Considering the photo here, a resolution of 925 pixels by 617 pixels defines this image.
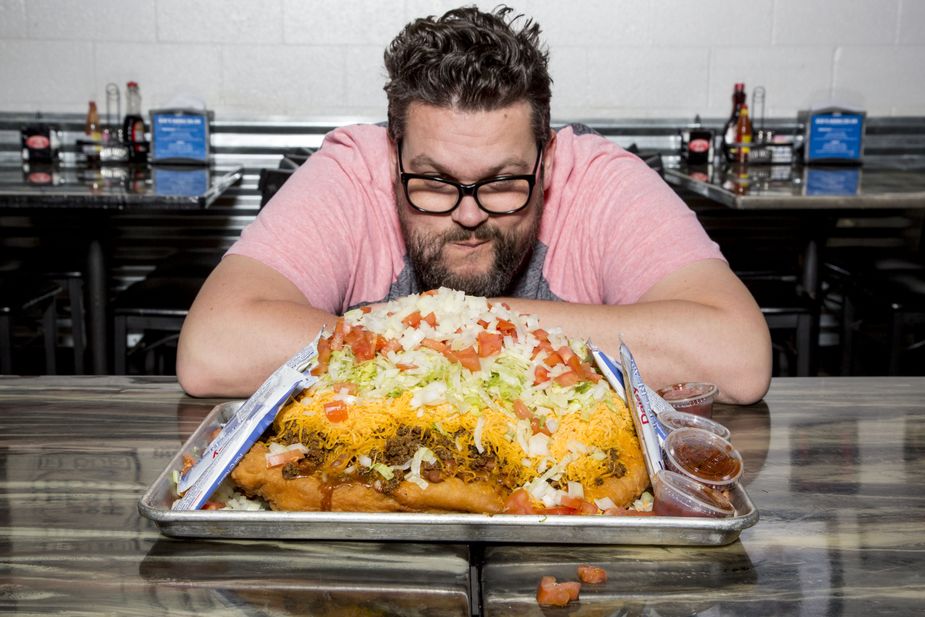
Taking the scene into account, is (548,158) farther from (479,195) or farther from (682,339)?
(682,339)

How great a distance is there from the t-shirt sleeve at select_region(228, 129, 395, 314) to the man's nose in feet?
1.04

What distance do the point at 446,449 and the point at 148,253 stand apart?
3.84 metres

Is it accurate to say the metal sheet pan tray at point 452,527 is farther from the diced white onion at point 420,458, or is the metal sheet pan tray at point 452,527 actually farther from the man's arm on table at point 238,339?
the man's arm on table at point 238,339

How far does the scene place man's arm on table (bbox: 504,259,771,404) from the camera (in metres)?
1.56

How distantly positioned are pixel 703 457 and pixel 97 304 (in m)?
Result: 2.72

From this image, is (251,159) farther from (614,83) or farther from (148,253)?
(614,83)

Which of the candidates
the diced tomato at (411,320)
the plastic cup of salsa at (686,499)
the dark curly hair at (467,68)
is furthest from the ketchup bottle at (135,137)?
the plastic cup of salsa at (686,499)

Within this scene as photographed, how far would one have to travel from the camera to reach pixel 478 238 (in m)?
1.84

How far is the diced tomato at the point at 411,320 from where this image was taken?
4.14 ft

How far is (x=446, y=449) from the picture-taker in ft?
3.47

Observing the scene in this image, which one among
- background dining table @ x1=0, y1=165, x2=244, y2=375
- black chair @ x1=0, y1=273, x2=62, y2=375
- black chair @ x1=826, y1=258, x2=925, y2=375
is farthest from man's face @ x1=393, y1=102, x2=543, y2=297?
black chair @ x1=826, y1=258, x2=925, y2=375

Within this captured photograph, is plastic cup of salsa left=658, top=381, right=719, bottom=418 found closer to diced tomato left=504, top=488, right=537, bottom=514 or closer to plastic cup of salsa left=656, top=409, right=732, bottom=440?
plastic cup of salsa left=656, top=409, right=732, bottom=440

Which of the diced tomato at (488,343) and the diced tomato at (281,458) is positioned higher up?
the diced tomato at (488,343)

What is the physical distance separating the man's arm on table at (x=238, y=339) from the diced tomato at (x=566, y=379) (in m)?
0.53
